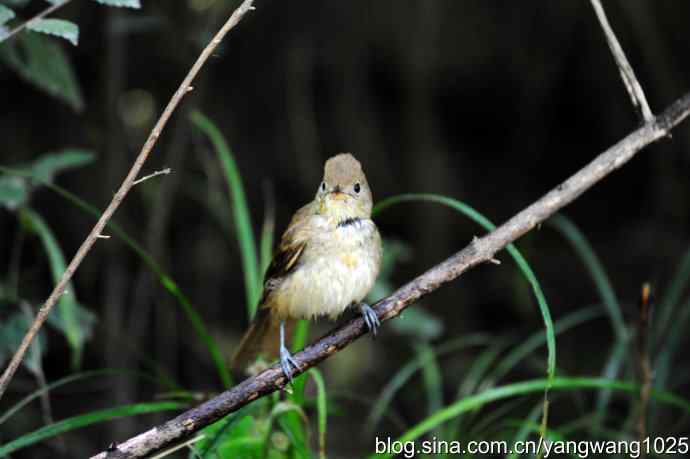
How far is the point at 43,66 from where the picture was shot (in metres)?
2.55

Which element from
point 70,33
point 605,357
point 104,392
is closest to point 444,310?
point 605,357

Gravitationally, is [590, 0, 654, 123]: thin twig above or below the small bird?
above

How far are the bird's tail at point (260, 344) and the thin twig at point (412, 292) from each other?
732mm

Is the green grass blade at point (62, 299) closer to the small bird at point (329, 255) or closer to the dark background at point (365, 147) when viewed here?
the small bird at point (329, 255)

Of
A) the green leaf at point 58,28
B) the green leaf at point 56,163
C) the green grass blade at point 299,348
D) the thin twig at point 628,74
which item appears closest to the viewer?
the green leaf at point 58,28

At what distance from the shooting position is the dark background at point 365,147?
4.03 metres

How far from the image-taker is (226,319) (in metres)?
5.12

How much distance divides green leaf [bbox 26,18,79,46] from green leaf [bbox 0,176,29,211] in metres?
0.66

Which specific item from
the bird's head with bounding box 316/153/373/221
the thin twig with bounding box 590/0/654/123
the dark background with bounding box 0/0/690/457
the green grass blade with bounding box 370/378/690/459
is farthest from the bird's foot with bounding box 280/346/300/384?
the dark background with bounding box 0/0/690/457

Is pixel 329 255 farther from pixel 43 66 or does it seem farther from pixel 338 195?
pixel 43 66

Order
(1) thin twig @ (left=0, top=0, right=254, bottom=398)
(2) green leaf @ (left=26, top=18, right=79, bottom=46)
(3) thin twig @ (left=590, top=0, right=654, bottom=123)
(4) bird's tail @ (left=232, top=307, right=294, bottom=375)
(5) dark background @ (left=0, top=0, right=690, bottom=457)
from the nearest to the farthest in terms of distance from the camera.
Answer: (1) thin twig @ (left=0, top=0, right=254, bottom=398) → (2) green leaf @ (left=26, top=18, right=79, bottom=46) → (3) thin twig @ (left=590, top=0, right=654, bottom=123) → (4) bird's tail @ (left=232, top=307, right=294, bottom=375) → (5) dark background @ (left=0, top=0, right=690, bottom=457)

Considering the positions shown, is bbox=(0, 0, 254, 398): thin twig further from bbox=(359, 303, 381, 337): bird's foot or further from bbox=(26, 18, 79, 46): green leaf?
bbox=(359, 303, 381, 337): bird's foot

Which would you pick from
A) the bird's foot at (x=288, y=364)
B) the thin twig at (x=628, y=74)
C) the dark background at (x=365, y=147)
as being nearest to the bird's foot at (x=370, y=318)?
the bird's foot at (x=288, y=364)

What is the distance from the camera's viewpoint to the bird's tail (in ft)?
9.11
